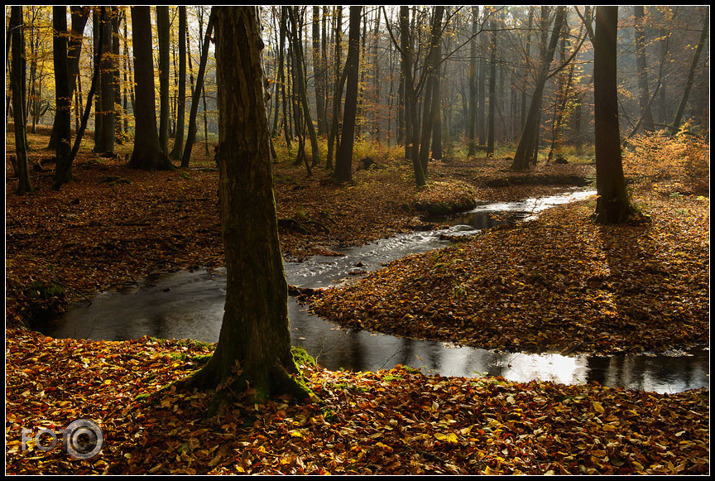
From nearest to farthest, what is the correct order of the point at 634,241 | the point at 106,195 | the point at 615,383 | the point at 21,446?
the point at 21,446
the point at 615,383
the point at 634,241
the point at 106,195

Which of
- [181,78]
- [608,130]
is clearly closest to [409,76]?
[608,130]

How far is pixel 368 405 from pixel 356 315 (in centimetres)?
363

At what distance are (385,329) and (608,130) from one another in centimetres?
783

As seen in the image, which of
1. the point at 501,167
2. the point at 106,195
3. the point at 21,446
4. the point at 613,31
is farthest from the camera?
the point at 501,167

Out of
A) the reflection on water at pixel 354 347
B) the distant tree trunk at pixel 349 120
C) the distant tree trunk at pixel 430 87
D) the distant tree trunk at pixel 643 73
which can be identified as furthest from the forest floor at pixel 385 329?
the distant tree trunk at pixel 643 73

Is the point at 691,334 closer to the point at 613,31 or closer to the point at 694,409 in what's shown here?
the point at 694,409

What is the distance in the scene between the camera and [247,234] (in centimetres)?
407

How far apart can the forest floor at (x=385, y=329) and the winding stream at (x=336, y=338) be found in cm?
38

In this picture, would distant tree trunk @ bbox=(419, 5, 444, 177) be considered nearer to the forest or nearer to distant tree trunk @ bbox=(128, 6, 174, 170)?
the forest

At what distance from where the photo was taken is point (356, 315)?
7902 mm

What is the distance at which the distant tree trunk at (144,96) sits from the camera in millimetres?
16784

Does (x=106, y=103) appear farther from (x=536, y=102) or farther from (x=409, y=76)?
(x=536, y=102)

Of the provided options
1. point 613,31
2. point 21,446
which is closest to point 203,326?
point 21,446

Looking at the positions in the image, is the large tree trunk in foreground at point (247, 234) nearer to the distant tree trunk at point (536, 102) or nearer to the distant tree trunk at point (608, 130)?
the distant tree trunk at point (608, 130)
